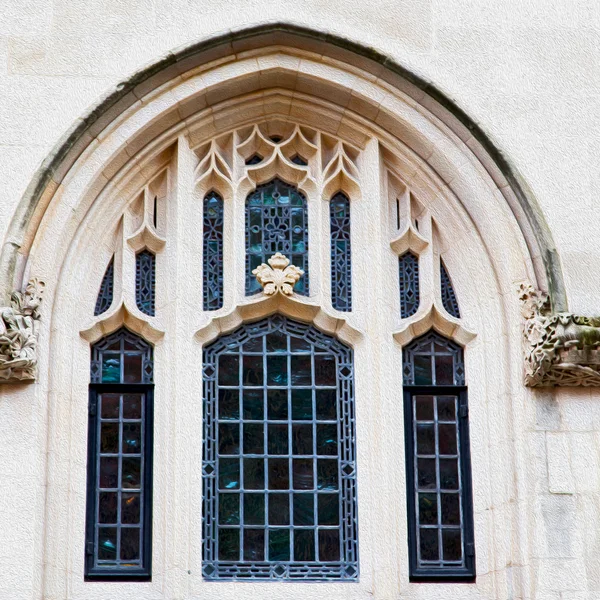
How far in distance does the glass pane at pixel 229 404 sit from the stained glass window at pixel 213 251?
2.40 ft

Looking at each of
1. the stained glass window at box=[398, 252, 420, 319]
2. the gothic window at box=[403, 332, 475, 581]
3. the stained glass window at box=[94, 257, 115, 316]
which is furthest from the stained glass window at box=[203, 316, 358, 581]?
the stained glass window at box=[94, 257, 115, 316]

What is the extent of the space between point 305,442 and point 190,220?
2104 mm

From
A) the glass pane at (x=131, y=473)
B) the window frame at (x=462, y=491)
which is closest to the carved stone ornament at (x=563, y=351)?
the window frame at (x=462, y=491)

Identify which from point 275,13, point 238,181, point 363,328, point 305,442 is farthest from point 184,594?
point 275,13

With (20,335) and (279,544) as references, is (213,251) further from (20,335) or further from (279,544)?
(279,544)

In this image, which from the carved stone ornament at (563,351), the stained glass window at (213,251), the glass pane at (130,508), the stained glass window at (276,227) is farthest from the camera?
the stained glass window at (276,227)

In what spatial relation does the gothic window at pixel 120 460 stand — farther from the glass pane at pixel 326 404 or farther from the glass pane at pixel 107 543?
the glass pane at pixel 326 404

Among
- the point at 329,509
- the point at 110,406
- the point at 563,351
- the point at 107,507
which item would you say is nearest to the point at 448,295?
the point at 563,351

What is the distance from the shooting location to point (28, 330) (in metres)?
13.4

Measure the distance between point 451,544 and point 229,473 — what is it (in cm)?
185

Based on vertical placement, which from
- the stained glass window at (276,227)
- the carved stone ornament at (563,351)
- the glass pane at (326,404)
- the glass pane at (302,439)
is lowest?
the glass pane at (302,439)

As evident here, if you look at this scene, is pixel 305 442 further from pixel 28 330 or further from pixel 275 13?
pixel 275 13

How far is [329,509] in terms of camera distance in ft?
45.2

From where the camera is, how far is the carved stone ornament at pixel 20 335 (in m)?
13.2
